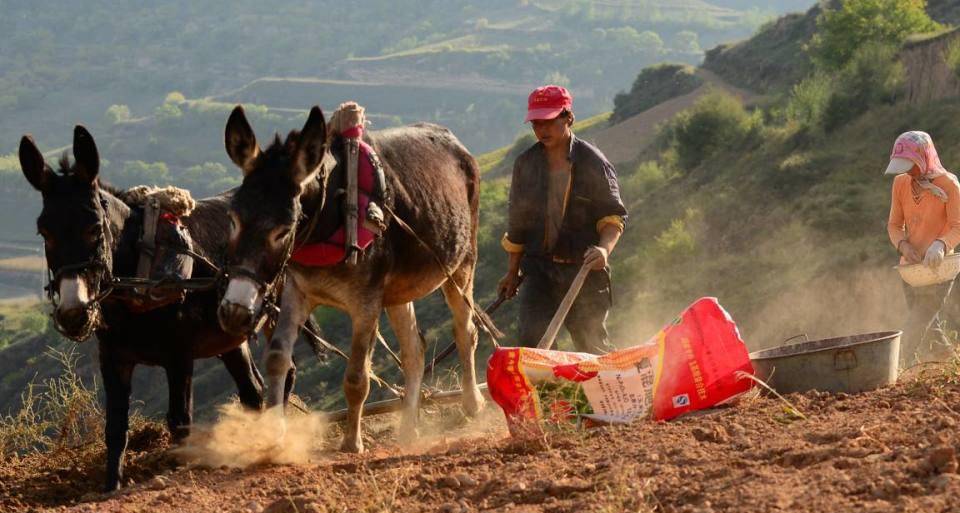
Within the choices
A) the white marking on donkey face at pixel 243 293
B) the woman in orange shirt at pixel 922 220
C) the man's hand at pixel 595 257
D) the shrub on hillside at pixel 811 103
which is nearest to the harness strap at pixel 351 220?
the white marking on donkey face at pixel 243 293

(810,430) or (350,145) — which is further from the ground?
(350,145)

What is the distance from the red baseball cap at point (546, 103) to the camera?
7.80 m

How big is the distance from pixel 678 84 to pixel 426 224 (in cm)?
9570

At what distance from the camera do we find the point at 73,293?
21.0 ft

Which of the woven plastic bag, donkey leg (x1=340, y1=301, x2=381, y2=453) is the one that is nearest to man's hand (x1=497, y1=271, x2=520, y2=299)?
donkey leg (x1=340, y1=301, x2=381, y2=453)

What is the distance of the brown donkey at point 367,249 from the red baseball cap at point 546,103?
82 cm

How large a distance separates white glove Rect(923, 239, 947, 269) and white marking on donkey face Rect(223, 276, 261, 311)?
470 centimetres

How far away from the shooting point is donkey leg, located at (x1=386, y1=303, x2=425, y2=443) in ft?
25.8

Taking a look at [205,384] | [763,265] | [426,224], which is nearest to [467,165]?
[426,224]

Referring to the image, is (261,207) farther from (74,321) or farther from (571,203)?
(571,203)

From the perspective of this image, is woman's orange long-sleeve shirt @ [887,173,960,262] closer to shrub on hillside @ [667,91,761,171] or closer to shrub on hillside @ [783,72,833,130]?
shrub on hillside @ [783,72,833,130]

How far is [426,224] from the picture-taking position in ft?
25.7

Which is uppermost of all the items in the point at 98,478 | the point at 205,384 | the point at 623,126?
the point at 98,478

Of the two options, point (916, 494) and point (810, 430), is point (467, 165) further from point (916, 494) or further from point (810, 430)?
point (916, 494)
